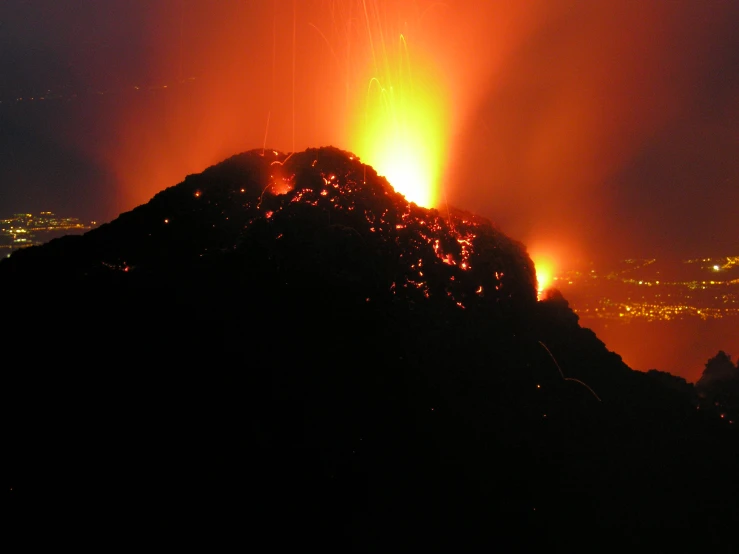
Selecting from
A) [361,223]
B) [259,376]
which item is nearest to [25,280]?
[259,376]

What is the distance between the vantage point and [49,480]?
10906mm

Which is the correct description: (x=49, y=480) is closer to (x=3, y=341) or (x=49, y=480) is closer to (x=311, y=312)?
(x=3, y=341)

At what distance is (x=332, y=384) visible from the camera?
14000 millimetres

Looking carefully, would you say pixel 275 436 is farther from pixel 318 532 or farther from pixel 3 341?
pixel 3 341

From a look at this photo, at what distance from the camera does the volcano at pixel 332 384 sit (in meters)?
11.9

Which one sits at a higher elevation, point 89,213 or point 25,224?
point 89,213

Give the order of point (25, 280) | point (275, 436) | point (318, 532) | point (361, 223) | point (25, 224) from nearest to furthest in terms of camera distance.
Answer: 1. point (318, 532)
2. point (275, 436)
3. point (25, 280)
4. point (361, 223)
5. point (25, 224)

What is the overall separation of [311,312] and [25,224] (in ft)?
354

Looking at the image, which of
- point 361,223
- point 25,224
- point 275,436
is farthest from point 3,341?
point 25,224

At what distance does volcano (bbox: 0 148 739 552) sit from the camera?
11.9 m

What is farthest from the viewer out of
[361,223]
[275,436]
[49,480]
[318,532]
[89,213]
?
[89,213]

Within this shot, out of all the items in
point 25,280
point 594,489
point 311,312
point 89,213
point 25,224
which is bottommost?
point 594,489

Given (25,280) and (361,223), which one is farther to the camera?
(361,223)

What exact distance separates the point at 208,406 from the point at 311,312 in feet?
13.9
